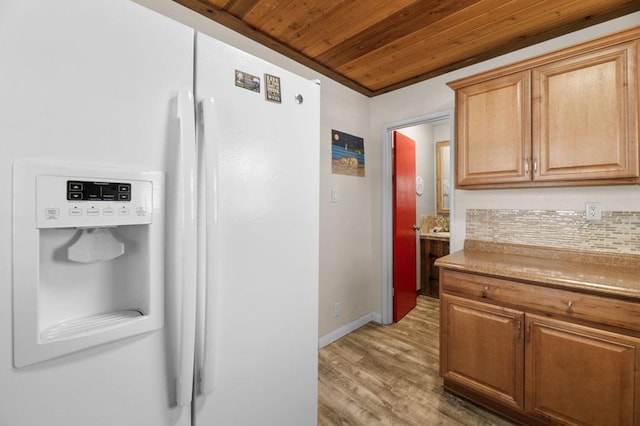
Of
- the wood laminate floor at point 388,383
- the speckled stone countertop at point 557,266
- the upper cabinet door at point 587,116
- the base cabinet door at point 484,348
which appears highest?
the upper cabinet door at point 587,116

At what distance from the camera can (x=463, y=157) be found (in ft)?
6.88

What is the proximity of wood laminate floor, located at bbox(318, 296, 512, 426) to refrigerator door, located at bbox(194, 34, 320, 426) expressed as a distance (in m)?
0.69

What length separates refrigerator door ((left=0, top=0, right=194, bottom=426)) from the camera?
1.96 feet

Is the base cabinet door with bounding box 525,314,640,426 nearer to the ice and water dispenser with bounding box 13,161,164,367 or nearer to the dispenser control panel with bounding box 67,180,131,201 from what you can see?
the ice and water dispenser with bounding box 13,161,164,367

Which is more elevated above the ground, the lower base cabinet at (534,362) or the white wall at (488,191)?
the white wall at (488,191)

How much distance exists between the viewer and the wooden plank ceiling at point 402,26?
67.1 inches

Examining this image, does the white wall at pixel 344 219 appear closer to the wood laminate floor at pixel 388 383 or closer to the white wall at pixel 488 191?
the white wall at pixel 488 191

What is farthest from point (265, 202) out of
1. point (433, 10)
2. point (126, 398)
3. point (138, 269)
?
point (433, 10)

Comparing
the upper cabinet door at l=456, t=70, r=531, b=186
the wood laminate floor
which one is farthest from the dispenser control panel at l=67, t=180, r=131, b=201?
the upper cabinet door at l=456, t=70, r=531, b=186

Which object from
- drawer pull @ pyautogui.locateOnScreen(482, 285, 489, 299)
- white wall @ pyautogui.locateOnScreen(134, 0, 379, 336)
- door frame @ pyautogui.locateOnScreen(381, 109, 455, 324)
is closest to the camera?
drawer pull @ pyautogui.locateOnScreen(482, 285, 489, 299)

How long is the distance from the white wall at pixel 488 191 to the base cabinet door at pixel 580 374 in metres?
0.92

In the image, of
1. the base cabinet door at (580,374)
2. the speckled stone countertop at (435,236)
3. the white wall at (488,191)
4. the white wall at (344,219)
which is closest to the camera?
the base cabinet door at (580,374)

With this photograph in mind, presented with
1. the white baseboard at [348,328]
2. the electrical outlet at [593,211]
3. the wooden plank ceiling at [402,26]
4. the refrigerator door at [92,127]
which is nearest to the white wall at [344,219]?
the white baseboard at [348,328]

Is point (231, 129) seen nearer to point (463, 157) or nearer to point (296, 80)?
point (296, 80)
